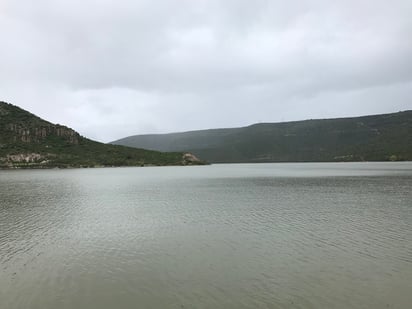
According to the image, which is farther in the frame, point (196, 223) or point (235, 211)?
point (235, 211)

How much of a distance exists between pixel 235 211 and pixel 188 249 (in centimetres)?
1810

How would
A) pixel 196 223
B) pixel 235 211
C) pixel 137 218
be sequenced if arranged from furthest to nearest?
pixel 235 211
pixel 137 218
pixel 196 223

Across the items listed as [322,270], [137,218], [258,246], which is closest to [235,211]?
[137,218]

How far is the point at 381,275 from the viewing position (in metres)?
18.7

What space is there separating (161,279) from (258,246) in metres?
9.32

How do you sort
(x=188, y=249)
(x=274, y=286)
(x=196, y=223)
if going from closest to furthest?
(x=274, y=286)
(x=188, y=249)
(x=196, y=223)

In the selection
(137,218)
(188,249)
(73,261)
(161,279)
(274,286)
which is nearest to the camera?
(274,286)

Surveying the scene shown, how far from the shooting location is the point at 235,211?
1656 inches

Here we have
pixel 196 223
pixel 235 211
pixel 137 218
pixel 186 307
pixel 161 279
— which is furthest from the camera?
pixel 235 211

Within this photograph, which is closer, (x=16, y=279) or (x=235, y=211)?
(x=16, y=279)

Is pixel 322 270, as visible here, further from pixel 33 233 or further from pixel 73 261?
pixel 33 233

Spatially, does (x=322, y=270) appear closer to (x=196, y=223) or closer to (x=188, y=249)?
(x=188, y=249)

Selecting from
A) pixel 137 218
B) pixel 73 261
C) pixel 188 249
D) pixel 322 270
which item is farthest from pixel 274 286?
pixel 137 218

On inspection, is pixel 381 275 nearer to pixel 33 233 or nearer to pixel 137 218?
pixel 137 218
